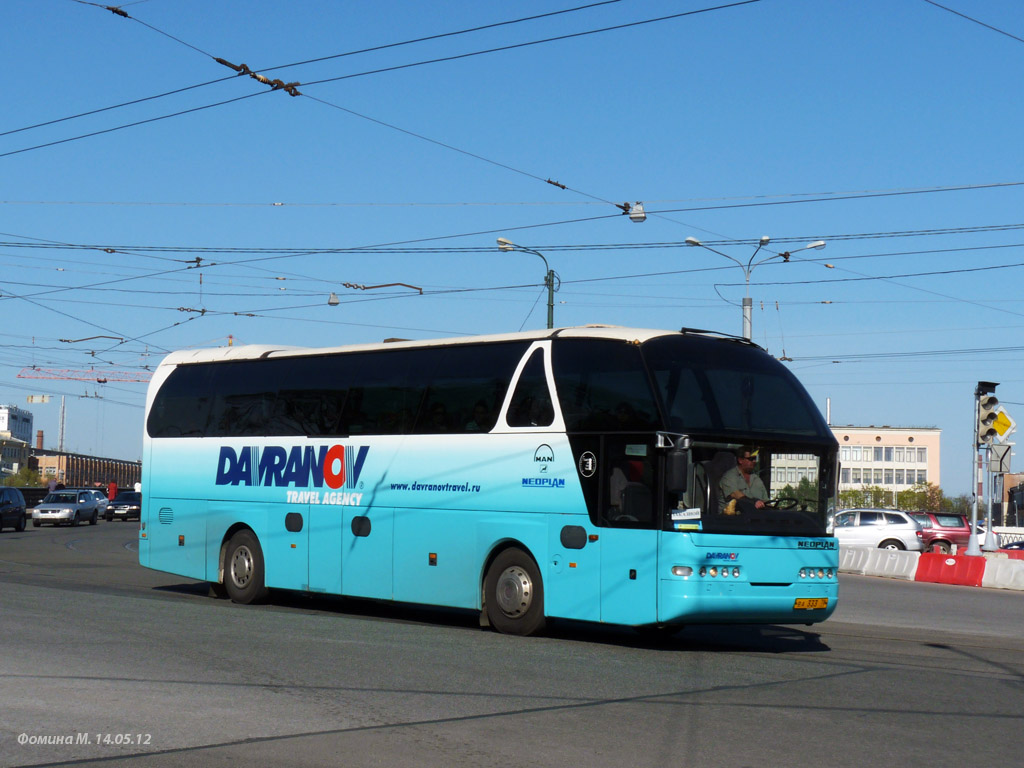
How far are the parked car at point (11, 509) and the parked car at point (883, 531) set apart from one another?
94.5 ft

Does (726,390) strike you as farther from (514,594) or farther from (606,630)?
(606,630)

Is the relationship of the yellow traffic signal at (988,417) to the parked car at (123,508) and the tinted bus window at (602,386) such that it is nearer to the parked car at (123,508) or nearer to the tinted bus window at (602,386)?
the tinted bus window at (602,386)

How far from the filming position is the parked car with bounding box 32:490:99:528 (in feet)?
171

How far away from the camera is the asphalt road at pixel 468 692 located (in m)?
7.04

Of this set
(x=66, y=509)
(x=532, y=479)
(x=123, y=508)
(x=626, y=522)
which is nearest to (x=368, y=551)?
(x=532, y=479)

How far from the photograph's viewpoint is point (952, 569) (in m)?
28.0

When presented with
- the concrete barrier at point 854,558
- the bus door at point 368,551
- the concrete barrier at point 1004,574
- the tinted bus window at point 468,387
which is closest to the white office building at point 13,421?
the concrete barrier at point 854,558

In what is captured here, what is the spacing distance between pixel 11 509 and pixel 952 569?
32.8 meters

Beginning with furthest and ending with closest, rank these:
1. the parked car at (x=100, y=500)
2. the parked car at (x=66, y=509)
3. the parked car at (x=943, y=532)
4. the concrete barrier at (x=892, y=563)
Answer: the parked car at (x=100, y=500) < the parked car at (x=66, y=509) < the parked car at (x=943, y=532) < the concrete barrier at (x=892, y=563)

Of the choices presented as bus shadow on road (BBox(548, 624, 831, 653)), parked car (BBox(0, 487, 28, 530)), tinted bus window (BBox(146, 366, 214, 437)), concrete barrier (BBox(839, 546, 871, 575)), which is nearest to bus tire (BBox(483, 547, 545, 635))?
bus shadow on road (BBox(548, 624, 831, 653))

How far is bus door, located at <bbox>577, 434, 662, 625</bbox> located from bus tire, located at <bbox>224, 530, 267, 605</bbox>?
613 cm

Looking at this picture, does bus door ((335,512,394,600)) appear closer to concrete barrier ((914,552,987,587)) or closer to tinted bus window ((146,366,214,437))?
tinted bus window ((146,366,214,437))

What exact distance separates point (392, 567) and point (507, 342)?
3229 millimetres

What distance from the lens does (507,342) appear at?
1448cm
